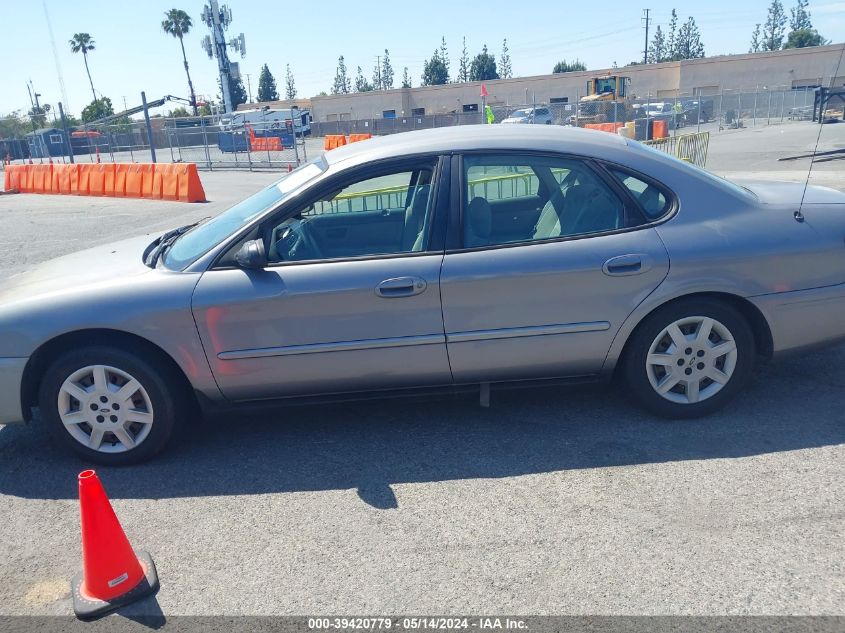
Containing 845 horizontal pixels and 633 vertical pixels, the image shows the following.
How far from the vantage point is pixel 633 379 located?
3.94 meters

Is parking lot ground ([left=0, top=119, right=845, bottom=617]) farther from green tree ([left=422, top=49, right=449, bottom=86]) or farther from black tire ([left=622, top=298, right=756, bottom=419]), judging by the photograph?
green tree ([left=422, top=49, right=449, bottom=86])

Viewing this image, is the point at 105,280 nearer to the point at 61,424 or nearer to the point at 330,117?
the point at 61,424

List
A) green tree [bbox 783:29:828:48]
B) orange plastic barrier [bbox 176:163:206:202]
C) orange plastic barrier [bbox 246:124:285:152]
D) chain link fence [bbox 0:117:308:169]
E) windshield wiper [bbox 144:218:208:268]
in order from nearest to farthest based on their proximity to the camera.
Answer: windshield wiper [bbox 144:218:208:268]
orange plastic barrier [bbox 176:163:206:202]
chain link fence [bbox 0:117:308:169]
orange plastic barrier [bbox 246:124:285:152]
green tree [bbox 783:29:828:48]

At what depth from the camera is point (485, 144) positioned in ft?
12.9

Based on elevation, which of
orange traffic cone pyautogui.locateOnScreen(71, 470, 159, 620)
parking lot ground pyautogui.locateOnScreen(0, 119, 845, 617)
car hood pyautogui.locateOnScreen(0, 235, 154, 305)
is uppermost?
car hood pyautogui.locateOnScreen(0, 235, 154, 305)

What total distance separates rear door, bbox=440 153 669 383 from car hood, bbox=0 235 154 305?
1.80 meters

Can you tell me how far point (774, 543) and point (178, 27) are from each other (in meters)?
104

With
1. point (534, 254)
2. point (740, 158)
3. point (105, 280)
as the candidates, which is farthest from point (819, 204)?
point (740, 158)

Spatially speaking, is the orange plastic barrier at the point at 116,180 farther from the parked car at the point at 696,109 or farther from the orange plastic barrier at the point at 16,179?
the parked car at the point at 696,109

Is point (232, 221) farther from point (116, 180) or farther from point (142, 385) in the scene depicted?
point (116, 180)

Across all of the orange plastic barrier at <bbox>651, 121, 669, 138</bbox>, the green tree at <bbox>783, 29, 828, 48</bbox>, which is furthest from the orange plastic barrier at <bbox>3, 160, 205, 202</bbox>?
the green tree at <bbox>783, 29, 828, 48</bbox>

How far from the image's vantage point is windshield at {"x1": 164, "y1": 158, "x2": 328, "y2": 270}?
153 inches

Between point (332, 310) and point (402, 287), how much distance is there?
0.39 metres

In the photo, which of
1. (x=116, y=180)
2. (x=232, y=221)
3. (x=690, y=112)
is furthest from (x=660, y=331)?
(x=690, y=112)
